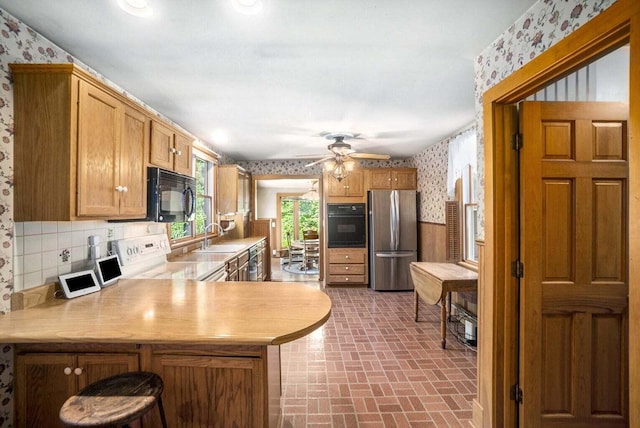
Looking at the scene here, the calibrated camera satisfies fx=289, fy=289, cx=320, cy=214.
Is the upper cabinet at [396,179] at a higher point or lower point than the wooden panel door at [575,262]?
higher

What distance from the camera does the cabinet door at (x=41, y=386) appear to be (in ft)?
4.22

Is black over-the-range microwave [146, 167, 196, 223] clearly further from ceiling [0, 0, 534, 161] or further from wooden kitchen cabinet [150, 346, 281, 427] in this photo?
wooden kitchen cabinet [150, 346, 281, 427]

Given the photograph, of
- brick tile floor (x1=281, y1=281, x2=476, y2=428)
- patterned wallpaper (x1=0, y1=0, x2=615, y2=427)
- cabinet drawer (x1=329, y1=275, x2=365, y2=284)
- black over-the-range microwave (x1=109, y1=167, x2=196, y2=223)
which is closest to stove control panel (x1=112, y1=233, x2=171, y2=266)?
black over-the-range microwave (x1=109, y1=167, x2=196, y2=223)

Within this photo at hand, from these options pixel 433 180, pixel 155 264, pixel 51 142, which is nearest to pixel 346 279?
pixel 433 180

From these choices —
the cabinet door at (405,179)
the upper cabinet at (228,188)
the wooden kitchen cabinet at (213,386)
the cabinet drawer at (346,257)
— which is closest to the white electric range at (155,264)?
the wooden kitchen cabinet at (213,386)

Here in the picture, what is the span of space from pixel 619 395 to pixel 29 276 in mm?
3195

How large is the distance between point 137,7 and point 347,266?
4.33m

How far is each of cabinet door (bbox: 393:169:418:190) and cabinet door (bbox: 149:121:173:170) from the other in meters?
3.67

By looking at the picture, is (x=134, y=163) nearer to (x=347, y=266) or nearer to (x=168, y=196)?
(x=168, y=196)

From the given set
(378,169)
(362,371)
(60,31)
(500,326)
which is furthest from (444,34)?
(378,169)

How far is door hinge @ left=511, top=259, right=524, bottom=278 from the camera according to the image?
1574mm

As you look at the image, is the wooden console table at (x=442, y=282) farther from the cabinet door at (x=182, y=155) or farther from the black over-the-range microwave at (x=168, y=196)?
the cabinet door at (x=182, y=155)

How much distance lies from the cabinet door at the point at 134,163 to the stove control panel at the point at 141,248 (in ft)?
1.20

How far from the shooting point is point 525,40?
1.48m
